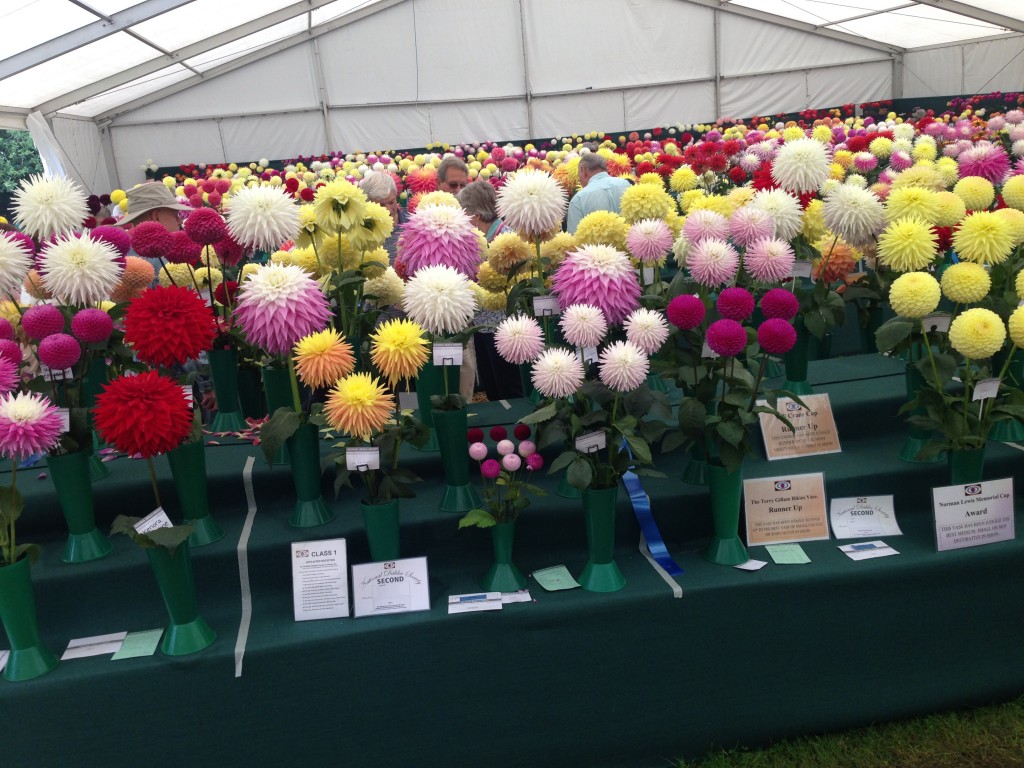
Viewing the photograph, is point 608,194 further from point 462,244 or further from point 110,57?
point 110,57

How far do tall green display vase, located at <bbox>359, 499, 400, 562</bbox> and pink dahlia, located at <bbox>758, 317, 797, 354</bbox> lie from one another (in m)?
0.70

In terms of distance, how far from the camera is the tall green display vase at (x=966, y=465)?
1.60 meters

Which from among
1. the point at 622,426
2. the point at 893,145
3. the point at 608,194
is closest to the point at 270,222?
the point at 622,426

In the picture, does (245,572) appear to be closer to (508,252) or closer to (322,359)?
(322,359)

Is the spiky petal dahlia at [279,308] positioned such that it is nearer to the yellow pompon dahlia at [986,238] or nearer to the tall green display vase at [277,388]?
the tall green display vase at [277,388]

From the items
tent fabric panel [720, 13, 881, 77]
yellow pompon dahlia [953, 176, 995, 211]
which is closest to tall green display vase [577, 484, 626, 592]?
yellow pompon dahlia [953, 176, 995, 211]

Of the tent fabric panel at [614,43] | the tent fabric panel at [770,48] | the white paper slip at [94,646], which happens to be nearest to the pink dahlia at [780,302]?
the white paper slip at [94,646]

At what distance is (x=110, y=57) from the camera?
9469 millimetres

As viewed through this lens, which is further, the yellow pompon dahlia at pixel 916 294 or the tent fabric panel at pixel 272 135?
the tent fabric panel at pixel 272 135

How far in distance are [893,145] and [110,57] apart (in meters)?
9.13

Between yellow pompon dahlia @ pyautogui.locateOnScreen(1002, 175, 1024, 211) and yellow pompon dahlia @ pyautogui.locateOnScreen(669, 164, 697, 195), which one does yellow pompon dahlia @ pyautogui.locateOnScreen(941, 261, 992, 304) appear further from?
yellow pompon dahlia @ pyautogui.locateOnScreen(669, 164, 697, 195)

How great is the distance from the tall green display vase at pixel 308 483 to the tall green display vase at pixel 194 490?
0.15 meters

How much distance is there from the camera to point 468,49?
1304 cm

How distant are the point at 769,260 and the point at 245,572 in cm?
116
